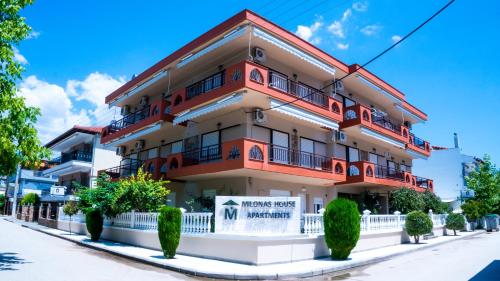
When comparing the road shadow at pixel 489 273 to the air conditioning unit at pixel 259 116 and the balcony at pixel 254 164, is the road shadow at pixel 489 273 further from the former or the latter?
the air conditioning unit at pixel 259 116

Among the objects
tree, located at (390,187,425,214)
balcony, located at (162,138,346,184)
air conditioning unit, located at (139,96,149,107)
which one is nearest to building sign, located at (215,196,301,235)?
balcony, located at (162,138,346,184)

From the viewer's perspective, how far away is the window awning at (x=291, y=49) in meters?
17.7

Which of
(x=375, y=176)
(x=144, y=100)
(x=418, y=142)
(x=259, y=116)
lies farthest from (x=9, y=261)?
(x=418, y=142)

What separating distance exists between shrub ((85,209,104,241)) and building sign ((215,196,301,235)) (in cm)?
1009

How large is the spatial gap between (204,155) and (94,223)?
7146mm

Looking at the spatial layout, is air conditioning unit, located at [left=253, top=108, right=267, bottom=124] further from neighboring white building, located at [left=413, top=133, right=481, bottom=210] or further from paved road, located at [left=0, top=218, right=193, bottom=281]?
neighboring white building, located at [left=413, top=133, right=481, bottom=210]

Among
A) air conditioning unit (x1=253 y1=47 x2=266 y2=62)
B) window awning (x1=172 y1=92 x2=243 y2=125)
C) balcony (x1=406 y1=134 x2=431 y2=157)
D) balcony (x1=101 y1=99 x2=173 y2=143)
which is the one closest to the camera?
window awning (x1=172 y1=92 x2=243 y2=125)

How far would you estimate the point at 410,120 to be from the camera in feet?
117

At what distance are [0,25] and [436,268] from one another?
16.1m

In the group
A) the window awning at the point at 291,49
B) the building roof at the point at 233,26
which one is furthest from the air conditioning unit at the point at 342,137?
the building roof at the point at 233,26

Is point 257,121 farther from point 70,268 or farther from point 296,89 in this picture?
point 70,268

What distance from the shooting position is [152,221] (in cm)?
1727

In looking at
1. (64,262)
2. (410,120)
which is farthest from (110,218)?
(410,120)

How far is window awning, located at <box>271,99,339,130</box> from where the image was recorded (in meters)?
18.5
